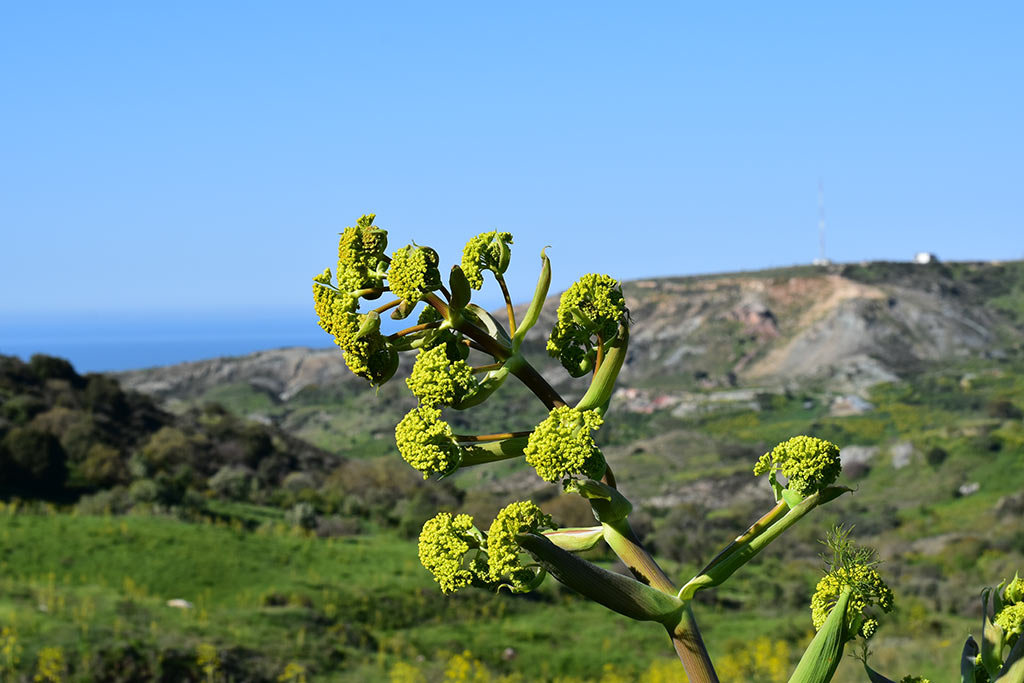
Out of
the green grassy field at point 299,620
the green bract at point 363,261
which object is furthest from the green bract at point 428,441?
the green grassy field at point 299,620

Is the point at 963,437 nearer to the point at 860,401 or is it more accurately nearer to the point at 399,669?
the point at 860,401

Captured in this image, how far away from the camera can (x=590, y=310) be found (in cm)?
315

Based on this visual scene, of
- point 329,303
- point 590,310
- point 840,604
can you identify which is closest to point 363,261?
point 329,303

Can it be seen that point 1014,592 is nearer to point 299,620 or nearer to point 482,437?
point 482,437

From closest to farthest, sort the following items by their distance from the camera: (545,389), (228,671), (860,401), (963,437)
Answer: (545,389)
(228,671)
(963,437)
(860,401)

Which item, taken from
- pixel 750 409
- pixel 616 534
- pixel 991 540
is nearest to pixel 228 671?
pixel 616 534

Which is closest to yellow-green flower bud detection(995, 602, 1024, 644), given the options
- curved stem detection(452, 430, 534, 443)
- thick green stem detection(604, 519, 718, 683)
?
thick green stem detection(604, 519, 718, 683)

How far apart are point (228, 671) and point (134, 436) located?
33.6 meters

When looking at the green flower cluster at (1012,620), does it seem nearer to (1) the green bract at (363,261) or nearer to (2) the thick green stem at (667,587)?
(2) the thick green stem at (667,587)

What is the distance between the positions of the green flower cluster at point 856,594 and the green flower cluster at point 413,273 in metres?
1.45

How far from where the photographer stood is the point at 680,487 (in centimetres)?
8500

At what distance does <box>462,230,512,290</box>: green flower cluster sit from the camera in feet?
10.1

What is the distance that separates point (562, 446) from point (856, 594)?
1.08 metres

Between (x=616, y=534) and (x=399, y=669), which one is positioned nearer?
(x=616, y=534)
